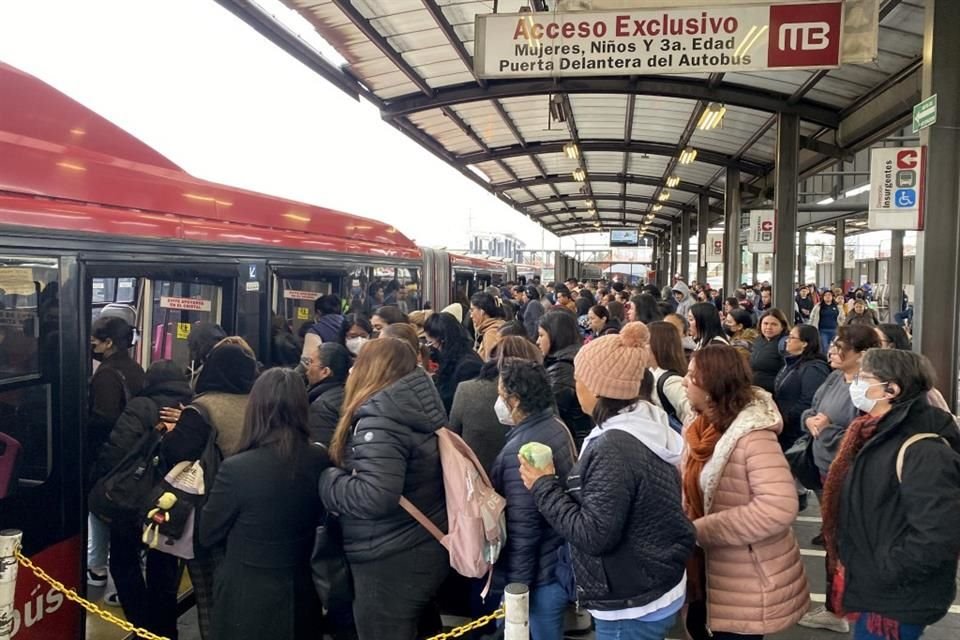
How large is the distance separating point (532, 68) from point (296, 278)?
101 inches

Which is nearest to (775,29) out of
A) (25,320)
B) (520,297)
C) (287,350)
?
(287,350)

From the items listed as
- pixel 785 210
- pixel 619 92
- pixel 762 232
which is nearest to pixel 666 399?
pixel 619 92

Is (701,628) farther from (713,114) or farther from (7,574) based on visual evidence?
(713,114)

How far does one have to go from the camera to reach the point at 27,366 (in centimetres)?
312

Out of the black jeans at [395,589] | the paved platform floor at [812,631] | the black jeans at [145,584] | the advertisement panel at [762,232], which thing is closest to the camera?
the black jeans at [395,589]

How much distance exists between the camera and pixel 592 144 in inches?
643

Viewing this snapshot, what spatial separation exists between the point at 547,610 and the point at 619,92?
30.3 feet

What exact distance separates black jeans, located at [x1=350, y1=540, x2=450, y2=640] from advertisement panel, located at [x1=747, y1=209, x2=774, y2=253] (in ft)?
43.9

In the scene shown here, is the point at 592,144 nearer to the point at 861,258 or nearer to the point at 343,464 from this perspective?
the point at 343,464

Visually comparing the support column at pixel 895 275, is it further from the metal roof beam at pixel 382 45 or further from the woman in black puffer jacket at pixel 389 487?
the woman in black puffer jacket at pixel 389 487

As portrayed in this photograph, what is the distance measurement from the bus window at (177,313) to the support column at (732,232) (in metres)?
15.0

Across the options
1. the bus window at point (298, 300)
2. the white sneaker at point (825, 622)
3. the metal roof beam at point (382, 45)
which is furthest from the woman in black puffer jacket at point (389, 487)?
the metal roof beam at point (382, 45)

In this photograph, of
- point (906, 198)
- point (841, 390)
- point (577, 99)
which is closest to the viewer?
point (841, 390)

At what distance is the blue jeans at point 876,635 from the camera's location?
264 cm
